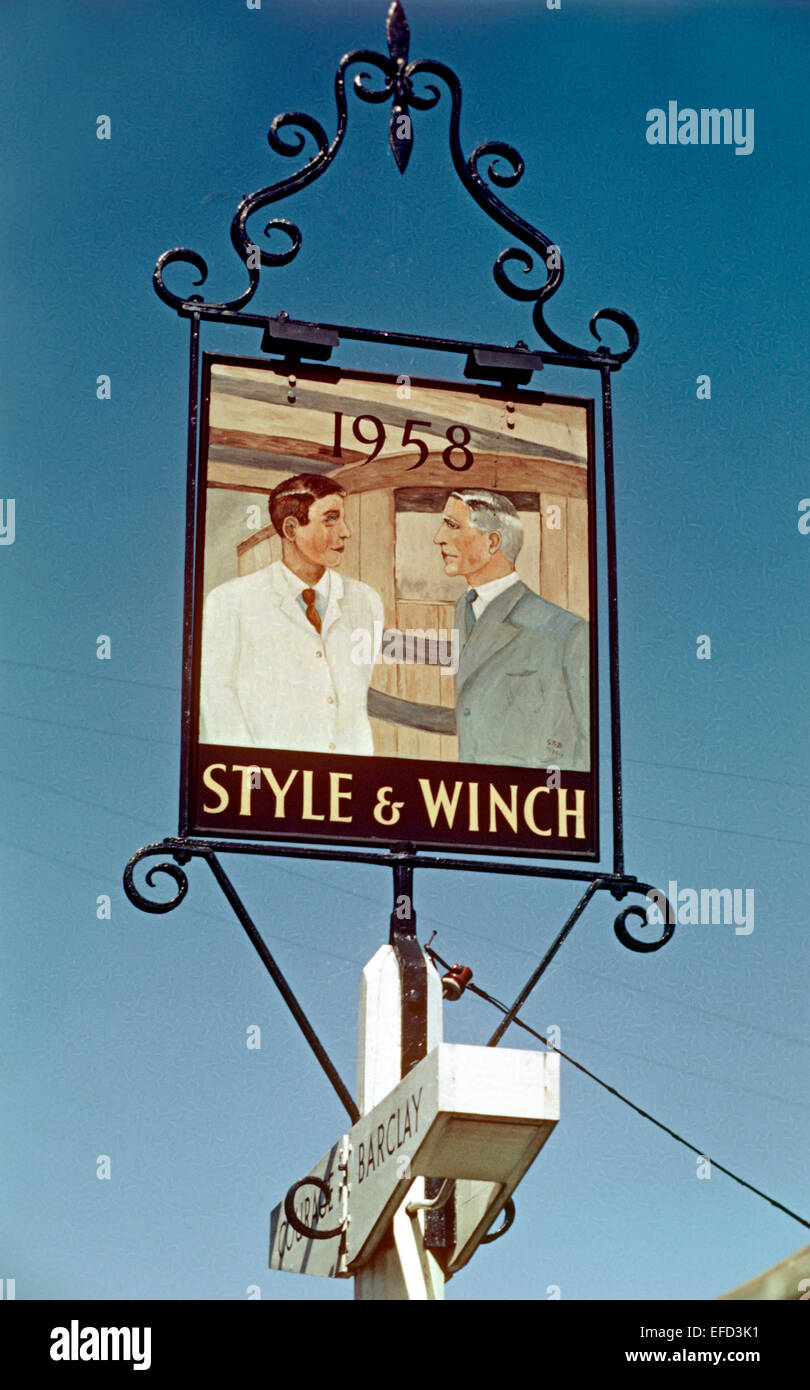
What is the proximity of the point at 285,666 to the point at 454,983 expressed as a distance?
1.47m

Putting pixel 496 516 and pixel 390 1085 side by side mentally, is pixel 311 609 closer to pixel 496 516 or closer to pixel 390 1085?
pixel 496 516

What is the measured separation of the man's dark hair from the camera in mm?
9133

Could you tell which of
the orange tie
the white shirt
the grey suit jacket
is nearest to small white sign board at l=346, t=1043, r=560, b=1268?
the grey suit jacket

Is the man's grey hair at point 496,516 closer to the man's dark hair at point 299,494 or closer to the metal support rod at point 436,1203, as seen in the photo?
the man's dark hair at point 299,494

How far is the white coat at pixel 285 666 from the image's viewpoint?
347 inches

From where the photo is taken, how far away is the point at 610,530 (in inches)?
371

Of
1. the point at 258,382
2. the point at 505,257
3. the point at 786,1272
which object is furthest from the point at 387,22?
the point at 786,1272

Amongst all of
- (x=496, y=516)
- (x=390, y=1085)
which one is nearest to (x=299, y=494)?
(x=496, y=516)

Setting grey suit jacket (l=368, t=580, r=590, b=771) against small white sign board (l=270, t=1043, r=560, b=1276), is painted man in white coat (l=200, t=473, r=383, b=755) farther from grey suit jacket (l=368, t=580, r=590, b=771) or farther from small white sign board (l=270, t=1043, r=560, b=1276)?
small white sign board (l=270, t=1043, r=560, b=1276)

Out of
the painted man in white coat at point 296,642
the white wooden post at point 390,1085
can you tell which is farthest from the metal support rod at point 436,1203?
the painted man in white coat at point 296,642

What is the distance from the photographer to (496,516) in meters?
9.34

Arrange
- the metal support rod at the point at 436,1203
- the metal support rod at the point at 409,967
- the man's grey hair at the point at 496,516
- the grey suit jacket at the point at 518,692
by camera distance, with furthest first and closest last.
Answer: the man's grey hair at the point at 496,516 < the grey suit jacket at the point at 518,692 < the metal support rod at the point at 409,967 < the metal support rod at the point at 436,1203

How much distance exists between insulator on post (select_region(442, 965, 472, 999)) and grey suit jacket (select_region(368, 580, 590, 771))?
2.99 feet
